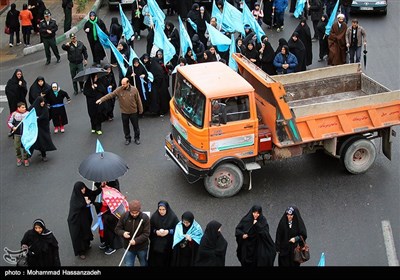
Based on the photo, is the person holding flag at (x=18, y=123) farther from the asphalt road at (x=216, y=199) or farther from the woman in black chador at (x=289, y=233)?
the woman in black chador at (x=289, y=233)

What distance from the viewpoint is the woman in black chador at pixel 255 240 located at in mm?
11453

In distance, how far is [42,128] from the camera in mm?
16312

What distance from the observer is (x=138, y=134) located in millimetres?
17000

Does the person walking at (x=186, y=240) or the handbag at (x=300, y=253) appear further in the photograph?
the handbag at (x=300, y=253)

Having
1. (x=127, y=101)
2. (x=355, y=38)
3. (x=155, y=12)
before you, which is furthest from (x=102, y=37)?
(x=355, y=38)

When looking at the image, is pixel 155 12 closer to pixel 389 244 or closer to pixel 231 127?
pixel 231 127

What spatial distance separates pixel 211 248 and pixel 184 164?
3786 mm

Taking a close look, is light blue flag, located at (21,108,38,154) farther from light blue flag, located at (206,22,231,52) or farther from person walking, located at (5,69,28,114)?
light blue flag, located at (206,22,231,52)

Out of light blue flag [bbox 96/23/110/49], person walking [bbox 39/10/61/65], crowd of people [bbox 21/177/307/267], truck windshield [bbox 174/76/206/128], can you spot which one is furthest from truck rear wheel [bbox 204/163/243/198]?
person walking [bbox 39/10/61/65]

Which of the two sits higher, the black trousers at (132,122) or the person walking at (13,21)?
the person walking at (13,21)

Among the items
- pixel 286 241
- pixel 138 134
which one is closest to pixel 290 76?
pixel 138 134

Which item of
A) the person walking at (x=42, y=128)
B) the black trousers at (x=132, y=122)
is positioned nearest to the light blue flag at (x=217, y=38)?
the black trousers at (x=132, y=122)

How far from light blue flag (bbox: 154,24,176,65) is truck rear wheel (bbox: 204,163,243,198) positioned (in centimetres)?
510

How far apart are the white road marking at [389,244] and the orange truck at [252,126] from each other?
1.79 meters
